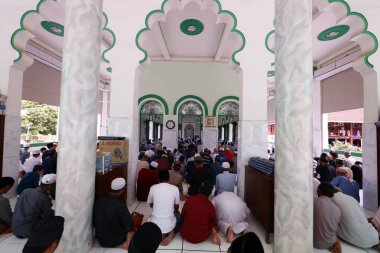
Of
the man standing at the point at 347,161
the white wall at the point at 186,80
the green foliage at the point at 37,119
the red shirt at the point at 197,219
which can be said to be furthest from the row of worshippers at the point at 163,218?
the green foliage at the point at 37,119

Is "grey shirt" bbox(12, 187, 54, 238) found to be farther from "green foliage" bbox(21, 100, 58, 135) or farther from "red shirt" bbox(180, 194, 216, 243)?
"green foliage" bbox(21, 100, 58, 135)

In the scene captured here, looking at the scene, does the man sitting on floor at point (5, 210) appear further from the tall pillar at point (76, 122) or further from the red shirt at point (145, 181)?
the red shirt at point (145, 181)

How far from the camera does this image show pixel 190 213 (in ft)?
8.14

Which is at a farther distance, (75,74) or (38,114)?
(38,114)

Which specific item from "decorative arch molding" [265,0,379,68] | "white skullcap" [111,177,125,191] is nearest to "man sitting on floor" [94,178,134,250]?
"white skullcap" [111,177,125,191]

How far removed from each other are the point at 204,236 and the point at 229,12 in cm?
345

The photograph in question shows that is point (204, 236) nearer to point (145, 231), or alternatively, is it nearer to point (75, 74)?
point (145, 231)

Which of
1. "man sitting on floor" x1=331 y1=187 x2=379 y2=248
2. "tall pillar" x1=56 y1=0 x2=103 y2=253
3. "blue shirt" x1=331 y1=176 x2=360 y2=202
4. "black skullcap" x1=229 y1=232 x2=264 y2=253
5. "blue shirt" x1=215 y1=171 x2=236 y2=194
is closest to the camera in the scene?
"black skullcap" x1=229 y1=232 x2=264 y2=253

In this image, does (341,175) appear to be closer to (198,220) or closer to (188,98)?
(198,220)

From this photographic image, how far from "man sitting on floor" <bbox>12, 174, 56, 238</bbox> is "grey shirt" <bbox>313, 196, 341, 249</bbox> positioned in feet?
9.46

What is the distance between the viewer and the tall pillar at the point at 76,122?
2.12 meters

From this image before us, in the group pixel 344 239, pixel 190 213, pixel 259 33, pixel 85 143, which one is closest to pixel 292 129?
pixel 190 213

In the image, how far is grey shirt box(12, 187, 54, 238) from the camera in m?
2.32

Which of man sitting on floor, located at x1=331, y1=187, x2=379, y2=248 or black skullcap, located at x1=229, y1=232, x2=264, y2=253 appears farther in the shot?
man sitting on floor, located at x1=331, y1=187, x2=379, y2=248
